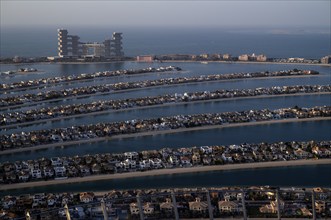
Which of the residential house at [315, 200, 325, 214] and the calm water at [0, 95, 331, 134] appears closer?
the residential house at [315, 200, 325, 214]

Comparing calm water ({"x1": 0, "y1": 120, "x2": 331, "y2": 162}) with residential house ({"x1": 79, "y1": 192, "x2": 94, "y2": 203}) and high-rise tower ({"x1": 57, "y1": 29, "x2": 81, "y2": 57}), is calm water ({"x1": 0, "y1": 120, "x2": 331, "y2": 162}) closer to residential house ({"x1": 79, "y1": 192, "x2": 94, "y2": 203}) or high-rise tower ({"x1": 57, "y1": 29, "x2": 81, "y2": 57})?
residential house ({"x1": 79, "y1": 192, "x2": 94, "y2": 203})

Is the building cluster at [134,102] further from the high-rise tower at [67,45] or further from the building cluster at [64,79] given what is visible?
the high-rise tower at [67,45]

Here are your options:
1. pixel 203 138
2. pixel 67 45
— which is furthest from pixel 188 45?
pixel 203 138

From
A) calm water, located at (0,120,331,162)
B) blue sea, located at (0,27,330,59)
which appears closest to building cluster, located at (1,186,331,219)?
calm water, located at (0,120,331,162)

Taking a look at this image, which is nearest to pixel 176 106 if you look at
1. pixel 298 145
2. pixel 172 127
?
pixel 172 127

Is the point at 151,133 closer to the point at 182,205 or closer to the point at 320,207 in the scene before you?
the point at 182,205

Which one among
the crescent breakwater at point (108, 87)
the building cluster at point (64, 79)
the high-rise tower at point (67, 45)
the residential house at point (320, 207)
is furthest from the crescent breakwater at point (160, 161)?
the high-rise tower at point (67, 45)
